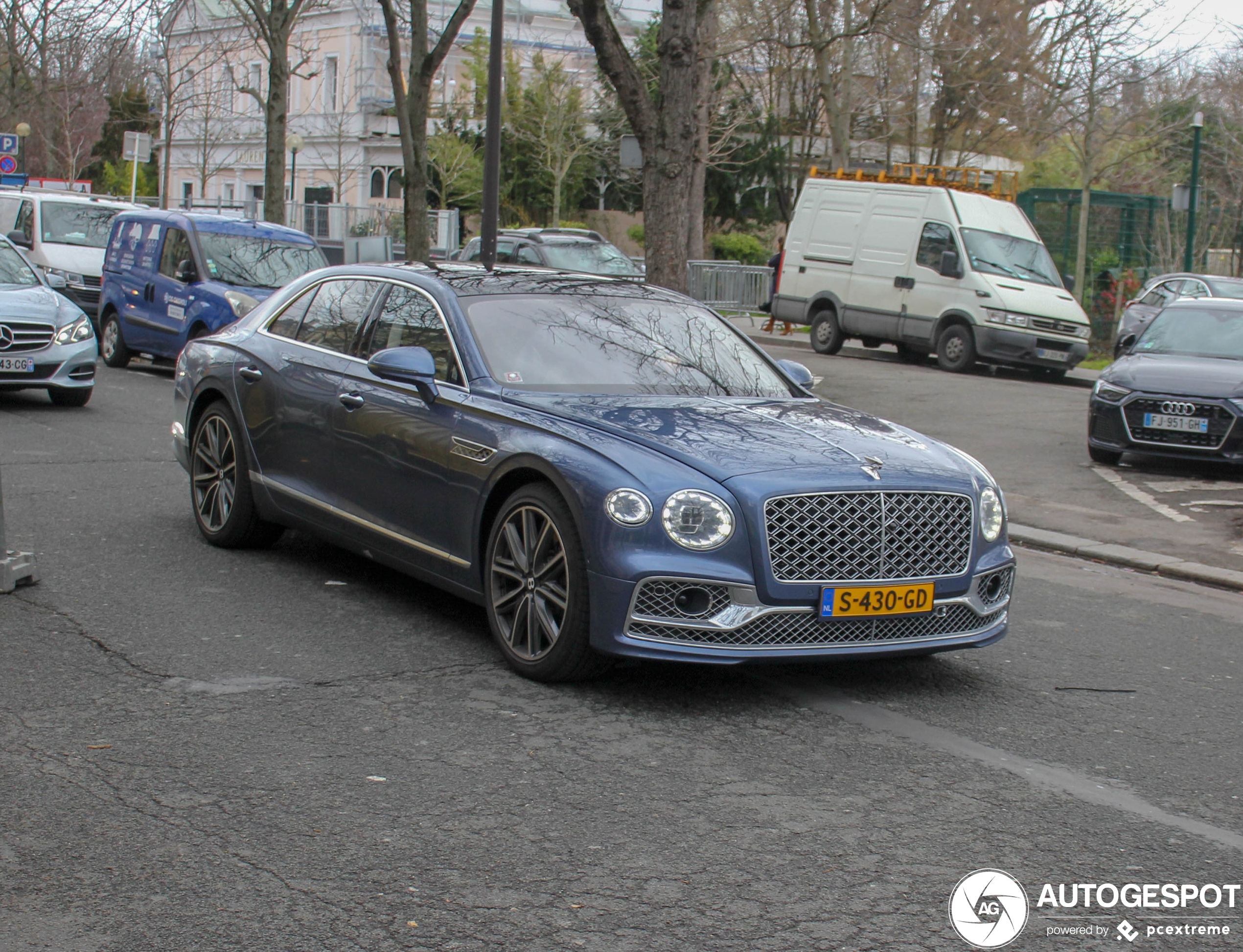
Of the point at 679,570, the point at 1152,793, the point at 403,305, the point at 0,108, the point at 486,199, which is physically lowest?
the point at 1152,793

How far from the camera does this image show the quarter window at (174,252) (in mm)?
17922

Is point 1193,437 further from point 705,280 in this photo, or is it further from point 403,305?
point 705,280

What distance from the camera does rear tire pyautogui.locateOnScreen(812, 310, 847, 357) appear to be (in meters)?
25.6

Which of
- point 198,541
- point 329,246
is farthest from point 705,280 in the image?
point 198,541

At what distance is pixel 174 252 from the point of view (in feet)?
59.4

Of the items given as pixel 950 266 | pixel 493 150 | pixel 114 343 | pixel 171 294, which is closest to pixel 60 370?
pixel 171 294

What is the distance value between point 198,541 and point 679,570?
3958mm

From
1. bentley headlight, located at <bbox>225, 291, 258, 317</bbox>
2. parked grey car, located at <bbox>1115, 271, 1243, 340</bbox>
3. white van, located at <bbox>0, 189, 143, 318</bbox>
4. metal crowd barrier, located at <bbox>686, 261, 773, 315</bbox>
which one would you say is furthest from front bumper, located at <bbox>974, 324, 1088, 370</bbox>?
white van, located at <bbox>0, 189, 143, 318</bbox>

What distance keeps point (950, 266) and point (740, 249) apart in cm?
2821

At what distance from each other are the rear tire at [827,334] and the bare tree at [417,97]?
6748 mm

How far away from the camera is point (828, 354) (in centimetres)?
2591

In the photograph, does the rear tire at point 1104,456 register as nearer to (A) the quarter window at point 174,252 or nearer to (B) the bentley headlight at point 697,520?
(B) the bentley headlight at point 697,520

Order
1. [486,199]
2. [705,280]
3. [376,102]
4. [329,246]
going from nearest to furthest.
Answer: [486,199], [705,280], [329,246], [376,102]

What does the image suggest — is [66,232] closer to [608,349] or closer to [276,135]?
[276,135]
